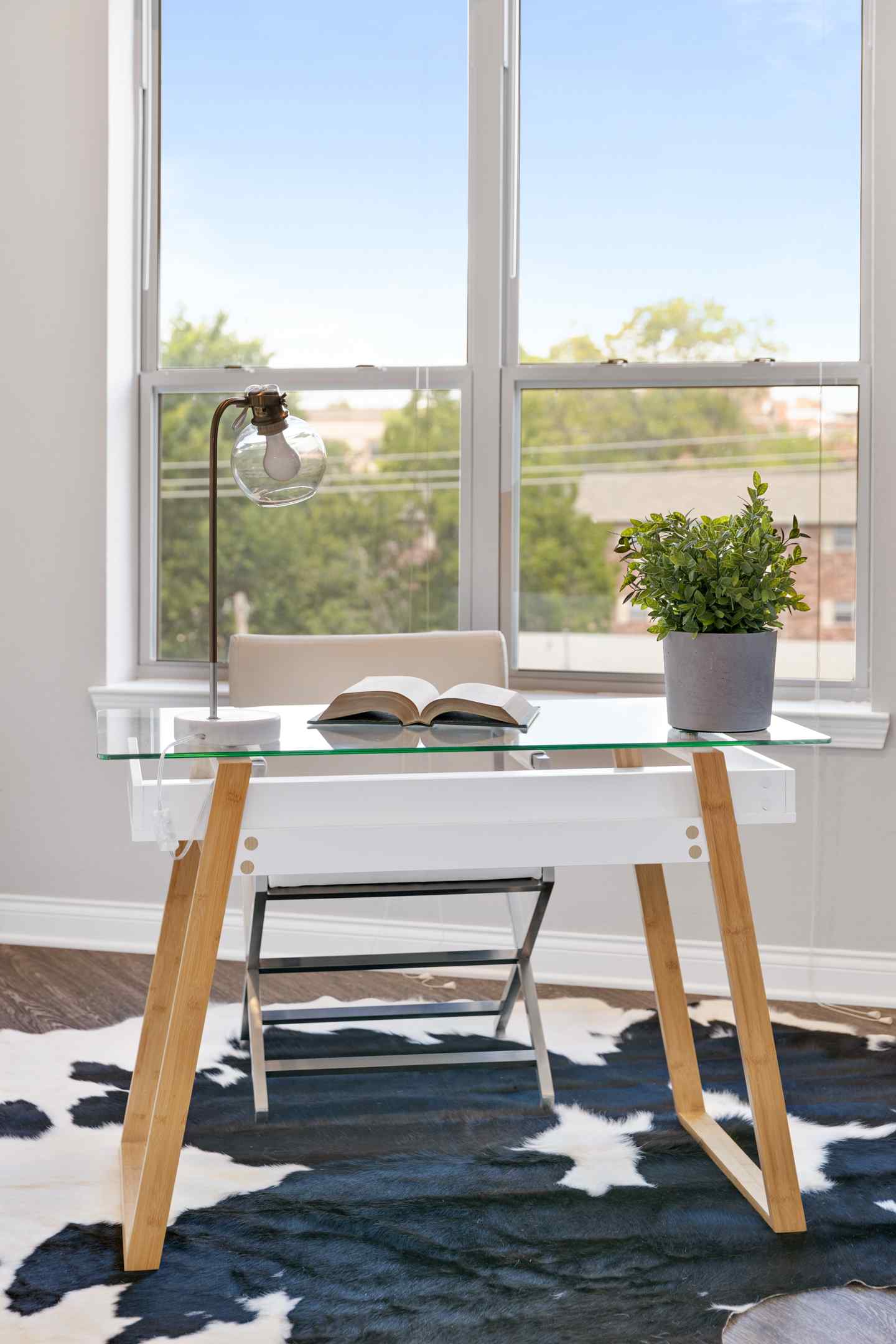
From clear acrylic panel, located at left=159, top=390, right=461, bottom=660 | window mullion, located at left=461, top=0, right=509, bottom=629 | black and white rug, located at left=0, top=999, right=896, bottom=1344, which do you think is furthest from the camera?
clear acrylic panel, located at left=159, top=390, right=461, bottom=660

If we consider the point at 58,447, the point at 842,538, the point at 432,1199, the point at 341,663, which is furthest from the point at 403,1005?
the point at 58,447

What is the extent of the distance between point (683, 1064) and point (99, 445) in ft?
7.25

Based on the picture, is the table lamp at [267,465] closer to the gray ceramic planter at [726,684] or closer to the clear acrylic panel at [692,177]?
the gray ceramic planter at [726,684]

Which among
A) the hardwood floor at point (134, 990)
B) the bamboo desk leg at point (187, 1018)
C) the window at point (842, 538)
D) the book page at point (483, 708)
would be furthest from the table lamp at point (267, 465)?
the window at point (842, 538)

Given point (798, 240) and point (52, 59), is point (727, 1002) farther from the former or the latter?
point (52, 59)

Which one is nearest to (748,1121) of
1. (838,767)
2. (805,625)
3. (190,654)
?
(838,767)

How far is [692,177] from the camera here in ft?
10.6

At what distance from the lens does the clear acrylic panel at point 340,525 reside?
341cm

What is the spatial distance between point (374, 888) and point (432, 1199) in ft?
1.83

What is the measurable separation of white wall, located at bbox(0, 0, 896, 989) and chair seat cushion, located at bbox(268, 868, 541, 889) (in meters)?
0.91

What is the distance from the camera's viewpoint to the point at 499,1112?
7.86ft

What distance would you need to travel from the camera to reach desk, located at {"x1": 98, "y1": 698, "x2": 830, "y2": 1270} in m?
1.78

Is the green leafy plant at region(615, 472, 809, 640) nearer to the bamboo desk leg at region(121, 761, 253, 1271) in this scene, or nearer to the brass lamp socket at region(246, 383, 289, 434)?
the brass lamp socket at region(246, 383, 289, 434)

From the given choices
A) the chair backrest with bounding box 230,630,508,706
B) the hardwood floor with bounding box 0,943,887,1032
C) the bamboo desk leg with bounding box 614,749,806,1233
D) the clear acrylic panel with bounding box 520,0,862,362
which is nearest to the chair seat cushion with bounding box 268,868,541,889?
the chair backrest with bounding box 230,630,508,706
